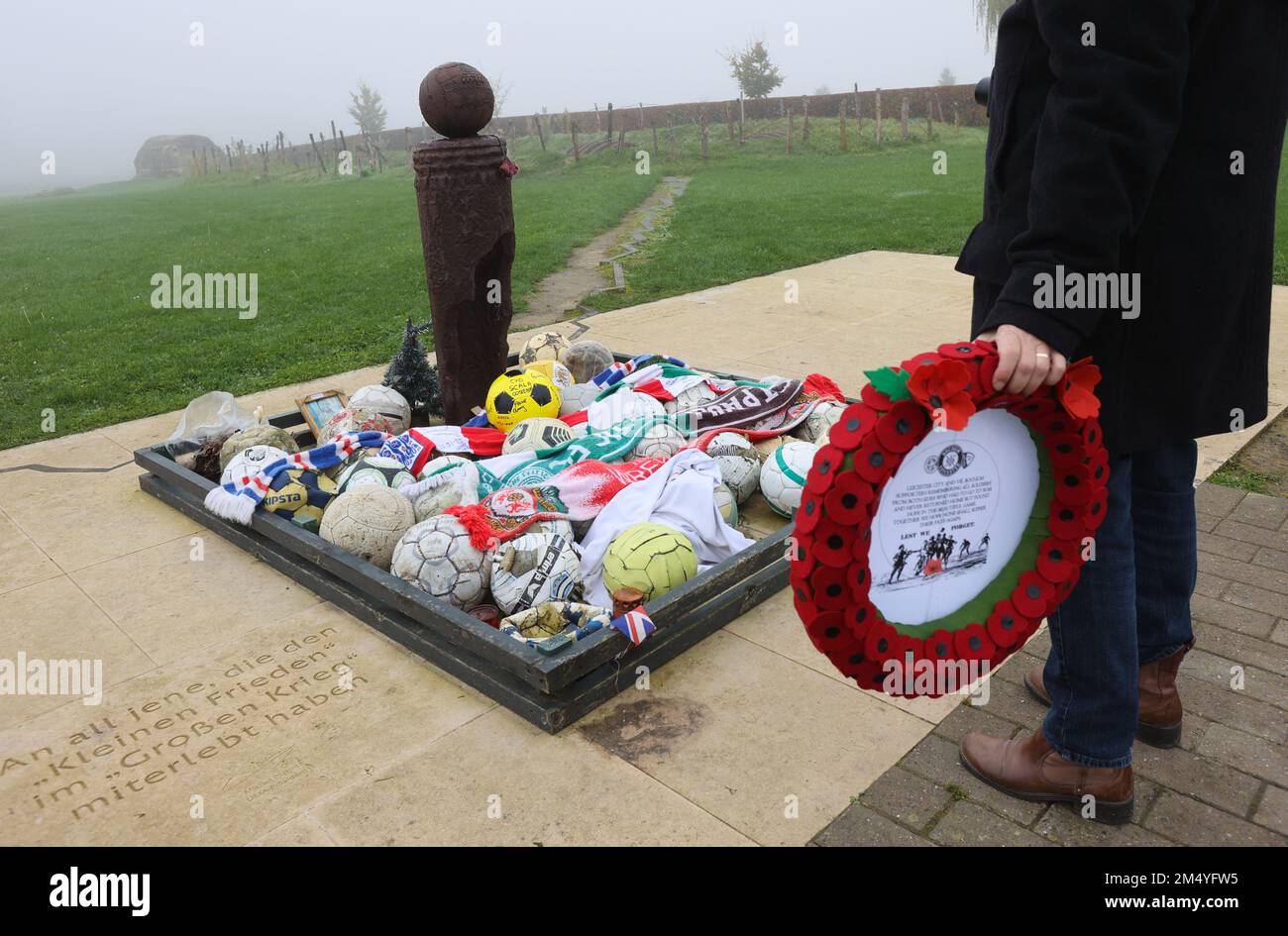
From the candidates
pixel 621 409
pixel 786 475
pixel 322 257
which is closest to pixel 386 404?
pixel 621 409

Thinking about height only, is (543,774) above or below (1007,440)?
below

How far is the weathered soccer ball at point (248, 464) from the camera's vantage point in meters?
4.20

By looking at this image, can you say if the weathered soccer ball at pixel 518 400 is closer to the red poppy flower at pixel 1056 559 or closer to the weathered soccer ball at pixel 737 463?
the weathered soccer ball at pixel 737 463

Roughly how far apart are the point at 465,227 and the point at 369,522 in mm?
1912

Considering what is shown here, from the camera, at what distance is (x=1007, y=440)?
2.10 meters

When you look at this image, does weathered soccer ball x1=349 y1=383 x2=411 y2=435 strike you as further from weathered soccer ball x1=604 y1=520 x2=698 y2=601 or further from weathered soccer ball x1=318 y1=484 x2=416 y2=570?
weathered soccer ball x1=604 y1=520 x2=698 y2=601

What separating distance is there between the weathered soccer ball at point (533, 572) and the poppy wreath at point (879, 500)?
1.51 metres

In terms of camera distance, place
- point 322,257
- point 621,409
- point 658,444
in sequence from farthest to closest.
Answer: point 322,257
point 621,409
point 658,444

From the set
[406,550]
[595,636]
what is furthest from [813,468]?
[406,550]

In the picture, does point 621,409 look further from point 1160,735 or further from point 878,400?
point 878,400

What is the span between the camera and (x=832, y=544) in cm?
195

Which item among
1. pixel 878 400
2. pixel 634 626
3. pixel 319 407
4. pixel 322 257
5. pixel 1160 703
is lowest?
pixel 1160 703

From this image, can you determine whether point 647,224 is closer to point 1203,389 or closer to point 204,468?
point 204,468

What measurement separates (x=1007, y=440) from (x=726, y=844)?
1.25 meters
